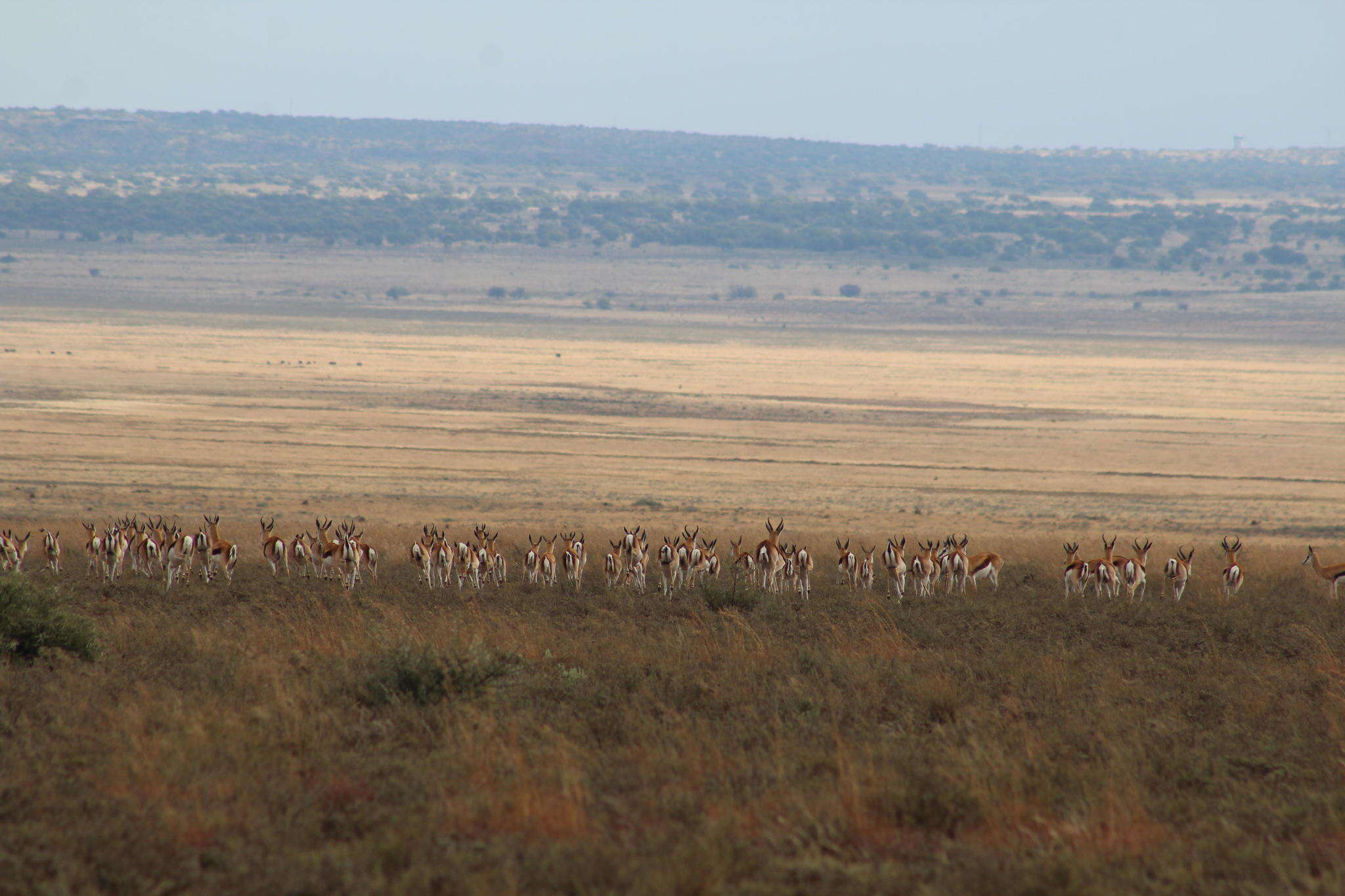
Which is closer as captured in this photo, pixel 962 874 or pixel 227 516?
pixel 962 874

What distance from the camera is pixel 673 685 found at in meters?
9.36

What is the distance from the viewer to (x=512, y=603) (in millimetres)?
14547

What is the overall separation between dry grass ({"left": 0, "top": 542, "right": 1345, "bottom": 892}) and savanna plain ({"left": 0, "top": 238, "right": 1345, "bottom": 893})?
0.03 meters

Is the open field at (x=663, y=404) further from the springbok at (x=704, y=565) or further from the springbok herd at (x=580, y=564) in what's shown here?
the springbok at (x=704, y=565)

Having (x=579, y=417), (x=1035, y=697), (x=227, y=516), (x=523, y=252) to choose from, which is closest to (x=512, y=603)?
(x=1035, y=697)

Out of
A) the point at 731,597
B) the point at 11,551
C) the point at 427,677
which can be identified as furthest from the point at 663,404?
the point at 427,677

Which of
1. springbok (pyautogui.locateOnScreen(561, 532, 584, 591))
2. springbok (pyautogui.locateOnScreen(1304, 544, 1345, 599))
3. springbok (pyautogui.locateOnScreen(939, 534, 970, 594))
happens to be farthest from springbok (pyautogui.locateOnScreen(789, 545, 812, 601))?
springbok (pyautogui.locateOnScreen(1304, 544, 1345, 599))

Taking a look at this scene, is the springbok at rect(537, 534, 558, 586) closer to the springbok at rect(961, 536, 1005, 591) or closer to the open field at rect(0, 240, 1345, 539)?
the springbok at rect(961, 536, 1005, 591)

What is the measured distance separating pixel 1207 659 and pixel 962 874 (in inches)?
240

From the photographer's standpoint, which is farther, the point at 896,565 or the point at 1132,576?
the point at 896,565

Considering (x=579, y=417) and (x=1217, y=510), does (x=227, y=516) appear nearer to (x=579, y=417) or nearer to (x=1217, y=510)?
(x=579, y=417)

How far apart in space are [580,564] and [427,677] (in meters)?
7.32

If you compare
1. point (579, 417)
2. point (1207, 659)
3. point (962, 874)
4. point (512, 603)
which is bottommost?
point (579, 417)

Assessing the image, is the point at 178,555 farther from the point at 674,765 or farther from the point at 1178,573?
the point at 1178,573
